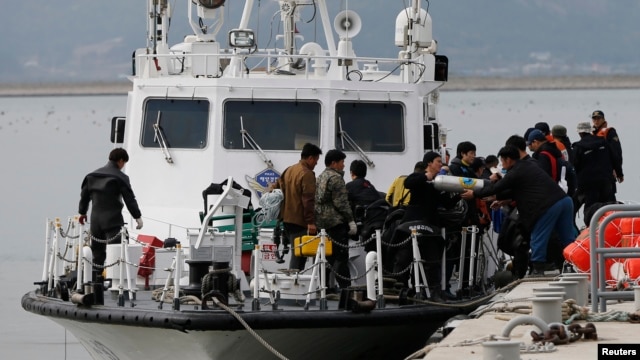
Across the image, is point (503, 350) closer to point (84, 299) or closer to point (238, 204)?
point (238, 204)

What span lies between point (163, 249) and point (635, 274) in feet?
12.6

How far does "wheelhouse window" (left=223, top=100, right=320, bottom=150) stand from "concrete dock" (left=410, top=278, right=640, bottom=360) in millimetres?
3305

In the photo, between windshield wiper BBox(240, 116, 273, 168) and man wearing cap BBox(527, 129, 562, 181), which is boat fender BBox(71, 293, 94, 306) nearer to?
windshield wiper BBox(240, 116, 273, 168)

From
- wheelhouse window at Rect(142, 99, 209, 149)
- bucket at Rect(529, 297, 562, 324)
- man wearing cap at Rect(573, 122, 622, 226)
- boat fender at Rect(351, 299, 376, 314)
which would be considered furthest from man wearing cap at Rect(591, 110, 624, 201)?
bucket at Rect(529, 297, 562, 324)

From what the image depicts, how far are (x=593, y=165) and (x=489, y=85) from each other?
129 meters

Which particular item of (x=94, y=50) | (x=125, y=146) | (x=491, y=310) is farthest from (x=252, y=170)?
(x=94, y=50)

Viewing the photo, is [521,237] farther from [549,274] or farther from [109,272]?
[109,272]

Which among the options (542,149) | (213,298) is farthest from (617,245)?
(213,298)

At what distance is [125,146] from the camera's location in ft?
47.2

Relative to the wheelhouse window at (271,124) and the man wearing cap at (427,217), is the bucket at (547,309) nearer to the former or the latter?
the man wearing cap at (427,217)

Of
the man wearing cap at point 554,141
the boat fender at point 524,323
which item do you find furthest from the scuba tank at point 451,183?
the boat fender at point 524,323

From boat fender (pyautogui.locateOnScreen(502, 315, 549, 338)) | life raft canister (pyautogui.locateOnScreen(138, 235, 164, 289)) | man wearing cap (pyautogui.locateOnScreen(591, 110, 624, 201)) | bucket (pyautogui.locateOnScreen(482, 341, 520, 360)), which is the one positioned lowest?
bucket (pyautogui.locateOnScreen(482, 341, 520, 360))

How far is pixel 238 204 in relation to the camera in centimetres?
1197

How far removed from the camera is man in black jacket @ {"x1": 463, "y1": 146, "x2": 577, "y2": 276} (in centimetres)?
1252
